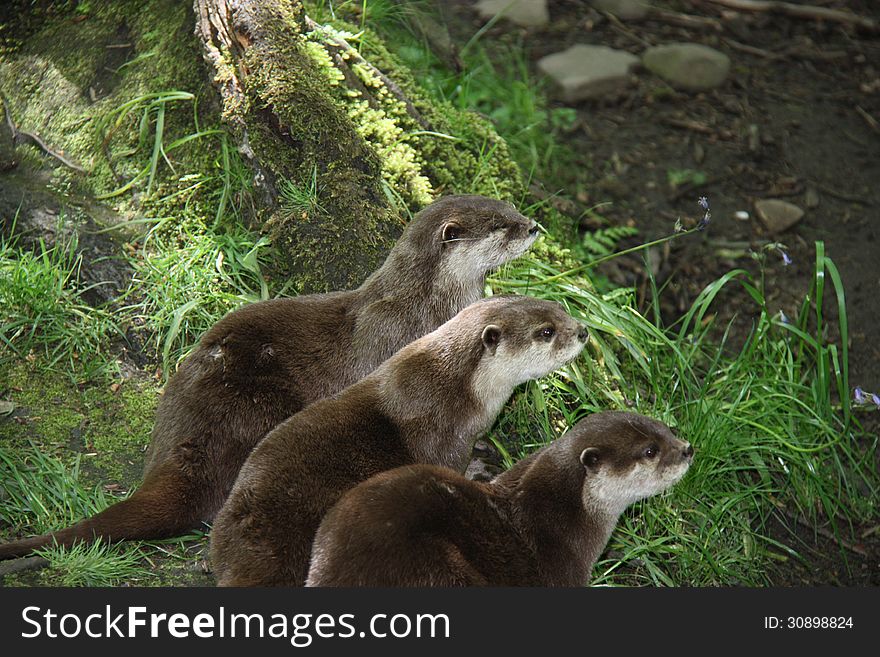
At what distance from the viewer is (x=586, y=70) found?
21.3ft

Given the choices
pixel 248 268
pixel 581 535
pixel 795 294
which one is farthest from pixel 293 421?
pixel 795 294

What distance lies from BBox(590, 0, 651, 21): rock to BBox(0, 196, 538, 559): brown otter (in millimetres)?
4024

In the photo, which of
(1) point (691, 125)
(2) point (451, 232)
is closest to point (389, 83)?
(2) point (451, 232)

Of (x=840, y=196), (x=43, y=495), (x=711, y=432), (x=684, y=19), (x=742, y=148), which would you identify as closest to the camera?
(x=43, y=495)

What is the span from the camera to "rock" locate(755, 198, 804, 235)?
222 inches

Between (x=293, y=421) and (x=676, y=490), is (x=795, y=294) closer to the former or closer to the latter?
(x=676, y=490)

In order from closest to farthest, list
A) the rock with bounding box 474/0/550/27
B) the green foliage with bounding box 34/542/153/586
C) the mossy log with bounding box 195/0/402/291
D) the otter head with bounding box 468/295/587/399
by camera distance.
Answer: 1. the green foliage with bounding box 34/542/153/586
2. the otter head with bounding box 468/295/587/399
3. the mossy log with bounding box 195/0/402/291
4. the rock with bounding box 474/0/550/27

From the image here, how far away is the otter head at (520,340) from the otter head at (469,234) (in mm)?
288

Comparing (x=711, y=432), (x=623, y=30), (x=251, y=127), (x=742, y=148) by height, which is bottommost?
(x=742, y=148)

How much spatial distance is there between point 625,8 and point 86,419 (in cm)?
501

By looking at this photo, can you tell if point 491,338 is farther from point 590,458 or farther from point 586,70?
point 586,70

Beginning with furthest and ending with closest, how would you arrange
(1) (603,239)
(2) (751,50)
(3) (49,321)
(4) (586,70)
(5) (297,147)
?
(2) (751,50) < (4) (586,70) < (1) (603,239) < (5) (297,147) < (3) (49,321)

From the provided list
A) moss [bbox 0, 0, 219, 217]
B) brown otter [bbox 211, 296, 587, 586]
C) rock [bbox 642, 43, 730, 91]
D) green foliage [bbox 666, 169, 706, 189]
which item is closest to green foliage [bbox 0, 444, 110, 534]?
brown otter [bbox 211, 296, 587, 586]

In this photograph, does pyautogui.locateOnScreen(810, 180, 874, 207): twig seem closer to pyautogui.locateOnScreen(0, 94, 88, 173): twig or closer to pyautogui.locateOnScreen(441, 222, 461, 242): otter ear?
pyautogui.locateOnScreen(441, 222, 461, 242): otter ear
